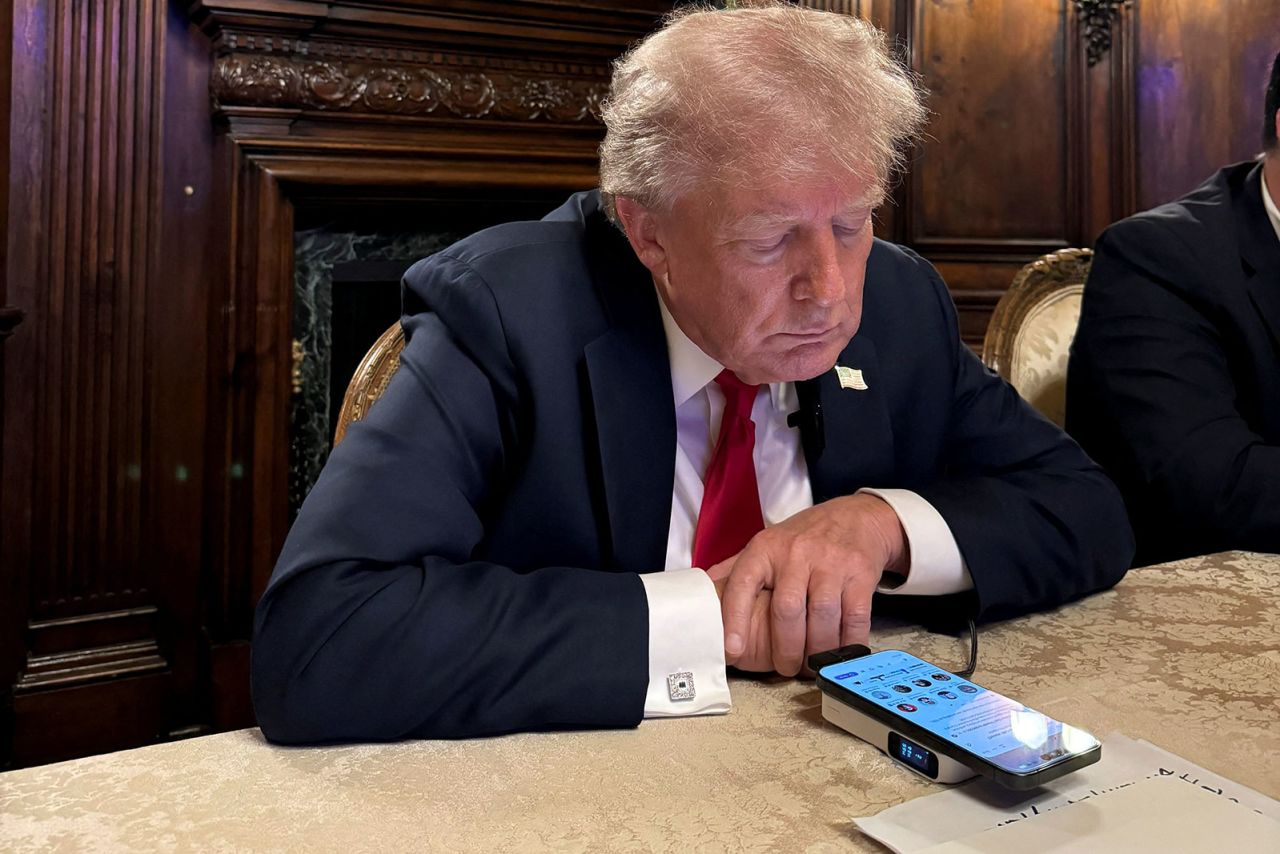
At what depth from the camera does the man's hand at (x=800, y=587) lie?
0.90 meters

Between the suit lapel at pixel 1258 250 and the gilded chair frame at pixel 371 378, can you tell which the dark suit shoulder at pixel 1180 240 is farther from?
the gilded chair frame at pixel 371 378

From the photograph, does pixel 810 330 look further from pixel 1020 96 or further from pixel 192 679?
pixel 1020 96

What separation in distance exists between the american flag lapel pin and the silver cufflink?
1.62ft

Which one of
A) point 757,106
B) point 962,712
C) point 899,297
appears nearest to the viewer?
point 962,712

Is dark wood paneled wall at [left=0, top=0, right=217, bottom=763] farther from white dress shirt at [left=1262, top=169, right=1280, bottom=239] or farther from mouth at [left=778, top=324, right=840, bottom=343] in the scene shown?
white dress shirt at [left=1262, top=169, right=1280, bottom=239]

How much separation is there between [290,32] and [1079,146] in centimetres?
245

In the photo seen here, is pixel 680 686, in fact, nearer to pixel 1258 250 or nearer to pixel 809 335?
pixel 809 335

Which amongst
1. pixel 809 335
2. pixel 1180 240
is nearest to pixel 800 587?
pixel 809 335

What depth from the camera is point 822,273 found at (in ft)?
3.30

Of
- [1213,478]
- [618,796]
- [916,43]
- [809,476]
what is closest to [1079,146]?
[916,43]

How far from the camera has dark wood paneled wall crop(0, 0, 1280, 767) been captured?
7.93 ft

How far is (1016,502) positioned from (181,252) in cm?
220

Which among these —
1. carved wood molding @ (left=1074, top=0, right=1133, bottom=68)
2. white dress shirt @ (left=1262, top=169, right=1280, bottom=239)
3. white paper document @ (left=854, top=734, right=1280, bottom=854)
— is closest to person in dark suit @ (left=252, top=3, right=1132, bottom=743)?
white paper document @ (left=854, top=734, right=1280, bottom=854)

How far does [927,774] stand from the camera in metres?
0.71
